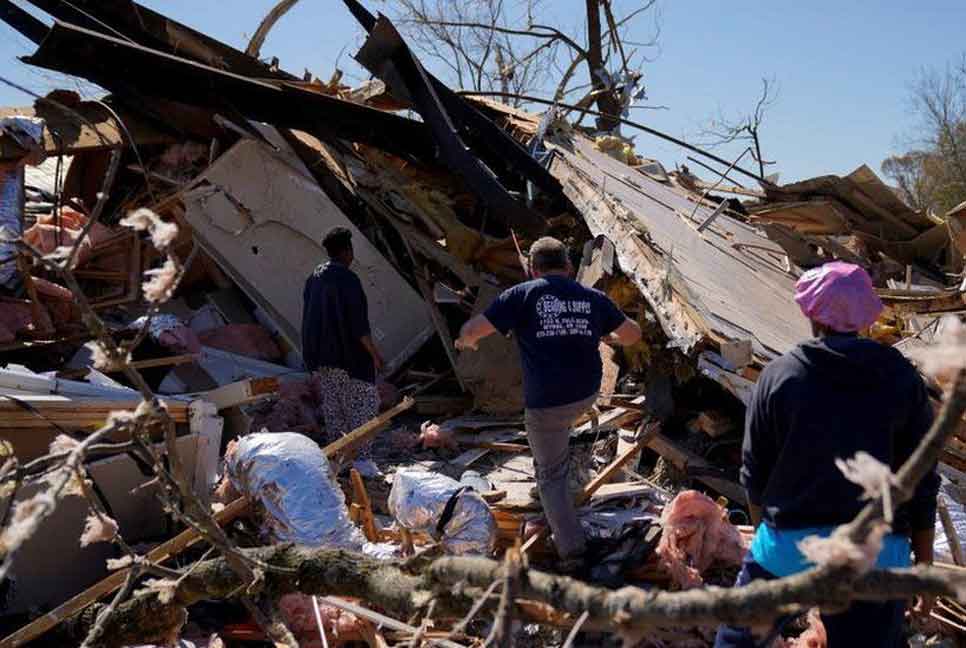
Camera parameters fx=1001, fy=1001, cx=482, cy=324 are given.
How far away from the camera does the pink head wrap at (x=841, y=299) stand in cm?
283

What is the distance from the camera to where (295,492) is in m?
4.70

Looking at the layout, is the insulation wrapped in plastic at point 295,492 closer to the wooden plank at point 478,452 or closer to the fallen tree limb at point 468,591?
the fallen tree limb at point 468,591

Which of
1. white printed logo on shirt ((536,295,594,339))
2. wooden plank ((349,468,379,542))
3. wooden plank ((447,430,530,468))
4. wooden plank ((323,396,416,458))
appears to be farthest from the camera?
wooden plank ((447,430,530,468))

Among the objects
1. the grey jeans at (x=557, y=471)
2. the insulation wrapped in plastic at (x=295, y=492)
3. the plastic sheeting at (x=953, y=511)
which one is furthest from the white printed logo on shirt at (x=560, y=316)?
the plastic sheeting at (x=953, y=511)

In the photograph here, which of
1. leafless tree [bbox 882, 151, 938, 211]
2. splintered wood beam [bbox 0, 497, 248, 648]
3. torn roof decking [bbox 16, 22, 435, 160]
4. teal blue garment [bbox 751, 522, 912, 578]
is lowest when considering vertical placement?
splintered wood beam [bbox 0, 497, 248, 648]

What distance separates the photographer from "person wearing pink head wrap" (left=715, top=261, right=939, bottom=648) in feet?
9.17

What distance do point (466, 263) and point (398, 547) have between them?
412 cm

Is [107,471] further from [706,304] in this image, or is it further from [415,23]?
[415,23]

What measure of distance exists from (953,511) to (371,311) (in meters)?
5.18

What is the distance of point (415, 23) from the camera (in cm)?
2481

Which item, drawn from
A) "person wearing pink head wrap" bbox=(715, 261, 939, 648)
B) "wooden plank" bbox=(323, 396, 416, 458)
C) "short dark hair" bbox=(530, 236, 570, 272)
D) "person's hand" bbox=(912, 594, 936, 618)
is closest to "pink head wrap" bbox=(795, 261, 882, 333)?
"person wearing pink head wrap" bbox=(715, 261, 939, 648)

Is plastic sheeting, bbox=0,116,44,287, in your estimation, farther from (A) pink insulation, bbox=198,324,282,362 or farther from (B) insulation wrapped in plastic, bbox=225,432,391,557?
(B) insulation wrapped in plastic, bbox=225,432,391,557

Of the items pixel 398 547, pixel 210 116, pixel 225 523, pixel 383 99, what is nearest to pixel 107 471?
pixel 225 523

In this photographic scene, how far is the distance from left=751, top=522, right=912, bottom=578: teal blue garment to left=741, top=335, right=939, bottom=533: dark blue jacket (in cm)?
3
